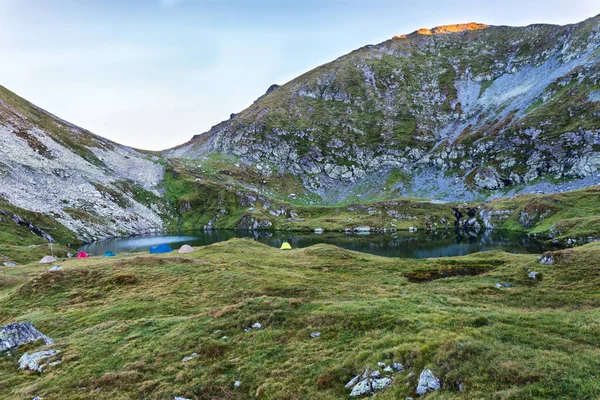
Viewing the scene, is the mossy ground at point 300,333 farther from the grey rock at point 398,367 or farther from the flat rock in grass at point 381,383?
the flat rock in grass at point 381,383

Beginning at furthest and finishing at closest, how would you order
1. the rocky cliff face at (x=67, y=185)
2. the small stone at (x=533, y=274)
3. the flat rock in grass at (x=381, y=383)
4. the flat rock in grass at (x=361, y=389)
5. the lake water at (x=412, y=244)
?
the rocky cliff face at (x=67, y=185) < the lake water at (x=412, y=244) < the small stone at (x=533, y=274) < the flat rock in grass at (x=361, y=389) < the flat rock in grass at (x=381, y=383)

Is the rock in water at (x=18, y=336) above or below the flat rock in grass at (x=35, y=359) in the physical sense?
above

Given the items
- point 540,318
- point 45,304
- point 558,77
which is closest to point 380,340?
point 540,318

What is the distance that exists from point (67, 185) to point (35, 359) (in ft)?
548

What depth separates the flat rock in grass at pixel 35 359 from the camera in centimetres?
2084

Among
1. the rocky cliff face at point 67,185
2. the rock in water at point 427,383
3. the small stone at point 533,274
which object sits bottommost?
the small stone at point 533,274

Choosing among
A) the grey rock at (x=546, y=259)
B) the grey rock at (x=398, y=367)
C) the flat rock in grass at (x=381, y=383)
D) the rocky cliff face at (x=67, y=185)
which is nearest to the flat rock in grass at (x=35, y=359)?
the flat rock in grass at (x=381, y=383)

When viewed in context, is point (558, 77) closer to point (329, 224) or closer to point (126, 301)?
point (329, 224)

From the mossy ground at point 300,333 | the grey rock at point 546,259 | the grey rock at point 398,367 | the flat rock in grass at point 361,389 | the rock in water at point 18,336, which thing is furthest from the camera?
the grey rock at point 546,259

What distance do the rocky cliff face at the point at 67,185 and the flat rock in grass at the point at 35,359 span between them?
425 feet

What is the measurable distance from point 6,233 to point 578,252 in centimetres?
13998

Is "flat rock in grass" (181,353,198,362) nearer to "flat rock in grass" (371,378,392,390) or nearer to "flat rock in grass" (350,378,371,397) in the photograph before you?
"flat rock in grass" (350,378,371,397)

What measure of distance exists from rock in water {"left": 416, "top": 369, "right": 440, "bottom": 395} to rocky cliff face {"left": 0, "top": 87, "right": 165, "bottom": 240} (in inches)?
5933

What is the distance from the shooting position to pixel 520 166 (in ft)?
570
